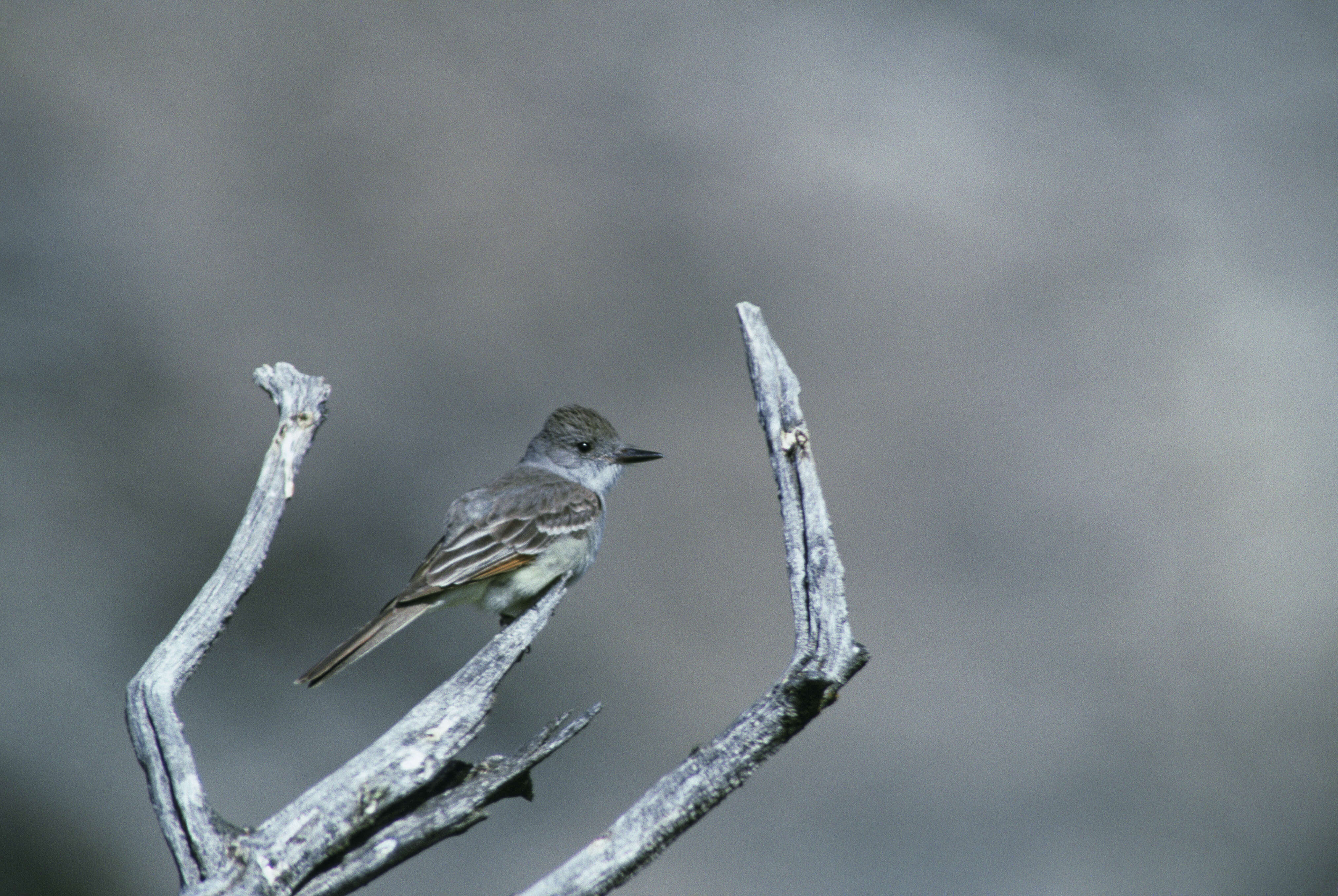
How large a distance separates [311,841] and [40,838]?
5.22 meters

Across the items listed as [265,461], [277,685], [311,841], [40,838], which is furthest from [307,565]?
[311,841]

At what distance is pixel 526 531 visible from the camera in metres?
4.53

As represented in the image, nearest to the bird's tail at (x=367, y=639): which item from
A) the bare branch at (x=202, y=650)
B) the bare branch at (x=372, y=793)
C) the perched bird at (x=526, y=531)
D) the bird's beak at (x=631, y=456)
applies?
the perched bird at (x=526, y=531)

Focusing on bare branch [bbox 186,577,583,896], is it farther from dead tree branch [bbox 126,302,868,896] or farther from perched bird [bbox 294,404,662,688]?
perched bird [bbox 294,404,662,688]

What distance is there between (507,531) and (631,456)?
78cm

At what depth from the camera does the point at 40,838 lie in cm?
673

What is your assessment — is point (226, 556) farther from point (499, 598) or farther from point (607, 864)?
point (499, 598)

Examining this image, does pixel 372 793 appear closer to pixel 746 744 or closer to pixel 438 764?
pixel 438 764

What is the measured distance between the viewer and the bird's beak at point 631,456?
195 inches

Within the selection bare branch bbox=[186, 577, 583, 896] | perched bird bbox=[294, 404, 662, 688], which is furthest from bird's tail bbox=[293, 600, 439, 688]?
bare branch bbox=[186, 577, 583, 896]

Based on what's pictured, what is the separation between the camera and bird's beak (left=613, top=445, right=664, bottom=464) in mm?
4966

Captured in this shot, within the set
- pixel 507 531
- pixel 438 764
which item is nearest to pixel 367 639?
pixel 507 531

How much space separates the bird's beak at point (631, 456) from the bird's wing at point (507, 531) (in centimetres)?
20

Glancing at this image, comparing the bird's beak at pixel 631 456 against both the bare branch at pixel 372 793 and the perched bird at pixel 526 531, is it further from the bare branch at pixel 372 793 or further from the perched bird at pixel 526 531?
the bare branch at pixel 372 793
